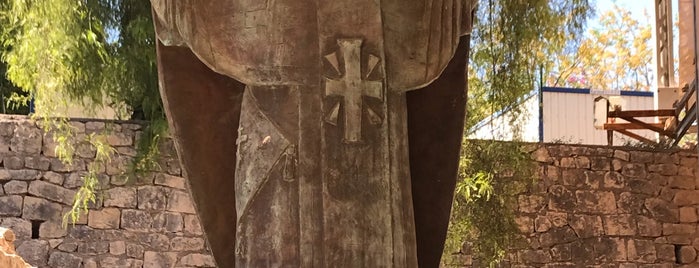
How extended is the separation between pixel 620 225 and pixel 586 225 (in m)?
0.33

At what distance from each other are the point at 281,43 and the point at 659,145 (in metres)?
7.49

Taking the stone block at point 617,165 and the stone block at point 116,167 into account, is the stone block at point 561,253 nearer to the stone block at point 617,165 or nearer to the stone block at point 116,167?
the stone block at point 617,165

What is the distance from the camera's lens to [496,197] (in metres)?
7.36

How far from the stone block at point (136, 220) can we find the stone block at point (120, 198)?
2.1 inches

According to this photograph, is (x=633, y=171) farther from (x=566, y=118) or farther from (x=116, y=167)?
(x=116, y=167)

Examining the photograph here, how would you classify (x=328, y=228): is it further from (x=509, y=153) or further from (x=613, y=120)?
(x=613, y=120)

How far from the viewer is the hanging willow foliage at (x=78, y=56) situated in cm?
643

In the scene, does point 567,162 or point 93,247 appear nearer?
point 93,247

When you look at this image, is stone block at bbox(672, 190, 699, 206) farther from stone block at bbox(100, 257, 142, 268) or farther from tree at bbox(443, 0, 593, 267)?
stone block at bbox(100, 257, 142, 268)

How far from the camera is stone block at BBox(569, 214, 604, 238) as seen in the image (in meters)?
8.27

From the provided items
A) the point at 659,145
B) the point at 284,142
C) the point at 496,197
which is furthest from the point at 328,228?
the point at 659,145

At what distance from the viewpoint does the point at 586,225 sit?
8.31 m

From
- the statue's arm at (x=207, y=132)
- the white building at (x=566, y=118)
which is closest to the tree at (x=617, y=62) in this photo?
the white building at (x=566, y=118)

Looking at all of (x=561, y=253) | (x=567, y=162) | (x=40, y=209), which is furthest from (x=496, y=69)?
(x=40, y=209)
